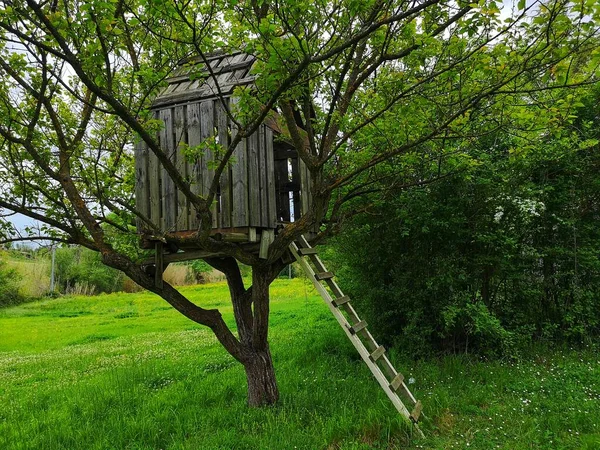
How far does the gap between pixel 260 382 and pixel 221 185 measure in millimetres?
2629

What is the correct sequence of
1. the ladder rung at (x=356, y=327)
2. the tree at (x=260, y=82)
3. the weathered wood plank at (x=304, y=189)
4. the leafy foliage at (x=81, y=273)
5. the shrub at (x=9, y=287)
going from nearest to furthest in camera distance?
the tree at (x=260, y=82) < the ladder rung at (x=356, y=327) < the weathered wood plank at (x=304, y=189) < the shrub at (x=9, y=287) < the leafy foliage at (x=81, y=273)

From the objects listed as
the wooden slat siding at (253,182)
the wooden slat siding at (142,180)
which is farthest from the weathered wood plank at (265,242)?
the wooden slat siding at (142,180)

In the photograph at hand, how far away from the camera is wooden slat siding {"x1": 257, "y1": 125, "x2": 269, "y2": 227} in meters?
5.12

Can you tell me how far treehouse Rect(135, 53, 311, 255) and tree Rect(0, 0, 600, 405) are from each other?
13.2 inches

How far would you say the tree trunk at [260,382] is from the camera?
18.4 ft

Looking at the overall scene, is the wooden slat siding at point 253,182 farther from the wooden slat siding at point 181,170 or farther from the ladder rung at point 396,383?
the ladder rung at point 396,383

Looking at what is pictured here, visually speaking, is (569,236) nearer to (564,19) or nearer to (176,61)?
(564,19)

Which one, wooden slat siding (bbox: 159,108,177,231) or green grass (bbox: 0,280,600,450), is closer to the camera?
green grass (bbox: 0,280,600,450)

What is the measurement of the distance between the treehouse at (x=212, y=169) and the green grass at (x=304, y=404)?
2284mm

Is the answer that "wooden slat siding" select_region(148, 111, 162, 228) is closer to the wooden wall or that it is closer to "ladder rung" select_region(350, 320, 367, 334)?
the wooden wall

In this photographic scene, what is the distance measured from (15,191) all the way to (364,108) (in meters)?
4.18

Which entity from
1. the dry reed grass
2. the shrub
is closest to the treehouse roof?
the shrub

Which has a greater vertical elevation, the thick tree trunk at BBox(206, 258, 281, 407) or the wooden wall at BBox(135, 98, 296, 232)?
the wooden wall at BBox(135, 98, 296, 232)

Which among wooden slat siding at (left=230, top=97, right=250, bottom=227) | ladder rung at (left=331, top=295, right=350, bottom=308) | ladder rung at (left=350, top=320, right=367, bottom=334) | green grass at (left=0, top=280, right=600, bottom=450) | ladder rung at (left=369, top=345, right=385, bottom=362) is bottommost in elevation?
green grass at (left=0, top=280, right=600, bottom=450)
